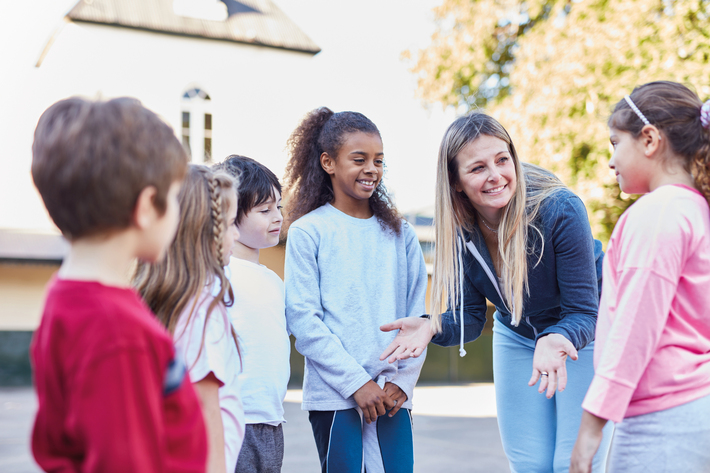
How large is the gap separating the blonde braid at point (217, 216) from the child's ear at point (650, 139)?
3.72 ft

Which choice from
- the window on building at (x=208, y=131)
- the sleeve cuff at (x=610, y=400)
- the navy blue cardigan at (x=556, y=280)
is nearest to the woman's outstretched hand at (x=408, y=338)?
the navy blue cardigan at (x=556, y=280)

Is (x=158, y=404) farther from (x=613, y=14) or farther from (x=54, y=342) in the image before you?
(x=613, y=14)

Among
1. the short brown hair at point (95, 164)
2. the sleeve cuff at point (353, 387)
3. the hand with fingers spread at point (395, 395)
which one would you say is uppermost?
the short brown hair at point (95, 164)

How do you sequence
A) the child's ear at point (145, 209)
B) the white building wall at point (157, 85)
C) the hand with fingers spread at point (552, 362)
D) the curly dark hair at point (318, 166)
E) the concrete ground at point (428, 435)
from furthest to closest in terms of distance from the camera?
the white building wall at point (157, 85), the concrete ground at point (428, 435), the curly dark hair at point (318, 166), the hand with fingers spread at point (552, 362), the child's ear at point (145, 209)

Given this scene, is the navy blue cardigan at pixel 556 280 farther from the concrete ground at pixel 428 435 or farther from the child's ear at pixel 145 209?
the concrete ground at pixel 428 435

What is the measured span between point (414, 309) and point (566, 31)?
24.1 feet

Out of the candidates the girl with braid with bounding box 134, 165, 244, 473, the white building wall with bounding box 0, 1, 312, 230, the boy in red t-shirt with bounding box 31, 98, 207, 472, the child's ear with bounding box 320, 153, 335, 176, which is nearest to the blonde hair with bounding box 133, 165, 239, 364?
the girl with braid with bounding box 134, 165, 244, 473

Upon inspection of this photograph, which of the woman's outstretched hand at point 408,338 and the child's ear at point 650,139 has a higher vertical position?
the child's ear at point 650,139

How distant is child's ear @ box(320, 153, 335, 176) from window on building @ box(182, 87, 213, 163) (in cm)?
1196

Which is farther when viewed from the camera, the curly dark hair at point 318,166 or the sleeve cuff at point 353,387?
the curly dark hair at point 318,166

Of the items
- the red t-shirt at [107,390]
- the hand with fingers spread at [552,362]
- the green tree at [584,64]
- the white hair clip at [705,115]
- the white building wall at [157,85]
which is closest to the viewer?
the red t-shirt at [107,390]

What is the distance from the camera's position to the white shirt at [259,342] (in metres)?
2.20

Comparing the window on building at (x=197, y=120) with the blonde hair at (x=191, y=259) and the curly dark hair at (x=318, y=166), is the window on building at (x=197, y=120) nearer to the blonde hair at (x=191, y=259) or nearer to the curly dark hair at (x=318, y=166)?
the curly dark hair at (x=318, y=166)

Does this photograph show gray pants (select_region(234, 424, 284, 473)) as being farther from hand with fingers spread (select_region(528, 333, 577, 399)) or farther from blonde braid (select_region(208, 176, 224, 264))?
hand with fingers spread (select_region(528, 333, 577, 399))
